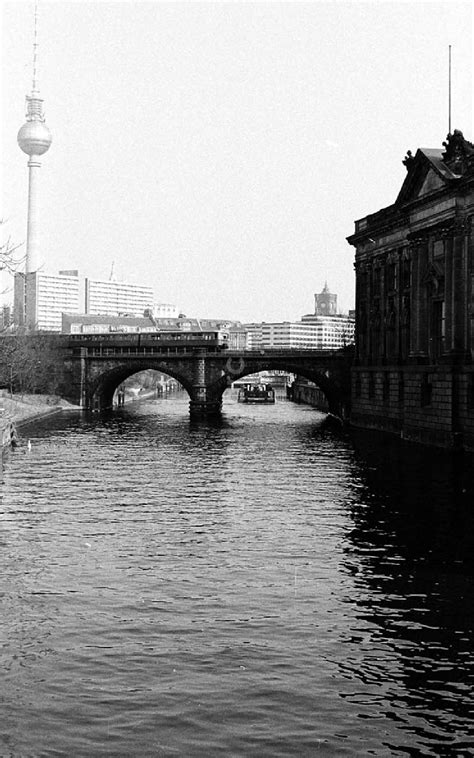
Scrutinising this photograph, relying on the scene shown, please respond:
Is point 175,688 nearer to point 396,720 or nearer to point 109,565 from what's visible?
point 396,720

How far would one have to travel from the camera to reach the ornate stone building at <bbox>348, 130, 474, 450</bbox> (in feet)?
259

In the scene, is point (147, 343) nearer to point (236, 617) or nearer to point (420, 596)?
point (420, 596)

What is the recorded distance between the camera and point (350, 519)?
44500 millimetres

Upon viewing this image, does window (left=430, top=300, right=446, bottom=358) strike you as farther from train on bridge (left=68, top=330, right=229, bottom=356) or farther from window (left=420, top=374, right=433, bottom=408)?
train on bridge (left=68, top=330, right=229, bottom=356)

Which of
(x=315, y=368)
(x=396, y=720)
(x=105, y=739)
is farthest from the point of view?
(x=315, y=368)

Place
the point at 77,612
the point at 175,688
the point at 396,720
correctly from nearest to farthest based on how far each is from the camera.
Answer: the point at 396,720 < the point at 175,688 < the point at 77,612

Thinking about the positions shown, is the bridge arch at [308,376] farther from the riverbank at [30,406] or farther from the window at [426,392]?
the window at [426,392]

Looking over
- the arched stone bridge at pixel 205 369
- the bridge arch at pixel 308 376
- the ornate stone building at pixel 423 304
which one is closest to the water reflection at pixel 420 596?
the ornate stone building at pixel 423 304

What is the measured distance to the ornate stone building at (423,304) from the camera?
79000 mm

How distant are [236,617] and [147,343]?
114m

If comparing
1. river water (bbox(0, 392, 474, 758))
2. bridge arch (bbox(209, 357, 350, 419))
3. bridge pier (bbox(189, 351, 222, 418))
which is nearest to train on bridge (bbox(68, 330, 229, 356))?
bridge pier (bbox(189, 351, 222, 418))

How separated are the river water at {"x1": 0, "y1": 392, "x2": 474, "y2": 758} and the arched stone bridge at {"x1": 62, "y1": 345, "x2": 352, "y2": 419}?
2848 inches

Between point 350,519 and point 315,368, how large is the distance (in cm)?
8621

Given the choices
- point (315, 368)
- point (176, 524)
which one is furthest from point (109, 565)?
point (315, 368)
